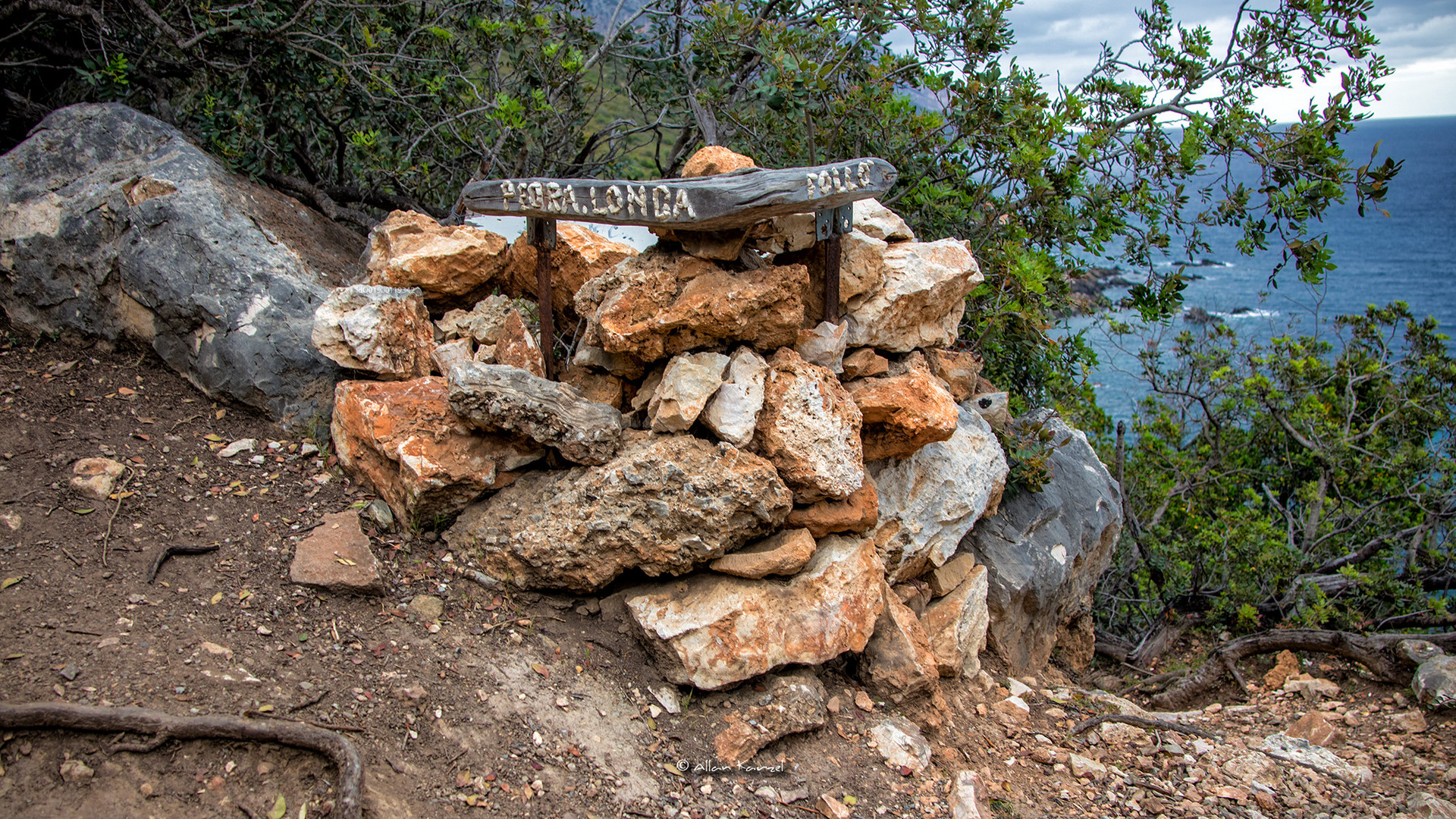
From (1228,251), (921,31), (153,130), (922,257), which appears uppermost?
(921,31)

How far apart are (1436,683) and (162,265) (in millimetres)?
8036

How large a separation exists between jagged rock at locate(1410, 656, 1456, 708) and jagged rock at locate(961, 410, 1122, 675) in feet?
6.57

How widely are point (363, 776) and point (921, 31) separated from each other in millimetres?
6271

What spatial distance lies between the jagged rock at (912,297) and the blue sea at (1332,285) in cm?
417

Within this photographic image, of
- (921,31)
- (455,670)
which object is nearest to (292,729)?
(455,670)

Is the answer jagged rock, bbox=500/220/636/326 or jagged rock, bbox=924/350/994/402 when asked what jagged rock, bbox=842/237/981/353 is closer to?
jagged rock, bbox=924/350/994/402

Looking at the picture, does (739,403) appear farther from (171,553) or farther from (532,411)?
(171,553)

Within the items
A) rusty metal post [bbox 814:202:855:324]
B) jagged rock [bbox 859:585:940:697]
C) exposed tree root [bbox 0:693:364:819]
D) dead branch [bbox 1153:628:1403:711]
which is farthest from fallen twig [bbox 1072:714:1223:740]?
exposed tree root [bbox 0:693:364:819]

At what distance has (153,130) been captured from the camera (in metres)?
5.59

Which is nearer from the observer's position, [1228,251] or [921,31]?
[921,31]

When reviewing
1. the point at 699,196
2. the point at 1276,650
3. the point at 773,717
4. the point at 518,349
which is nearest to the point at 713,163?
the point at 699,196

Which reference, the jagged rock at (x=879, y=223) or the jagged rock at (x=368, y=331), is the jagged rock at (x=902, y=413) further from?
the jagged rock at (x=368, y=331)

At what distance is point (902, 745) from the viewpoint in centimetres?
410

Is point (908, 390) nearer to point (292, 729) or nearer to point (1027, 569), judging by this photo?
point (1027, 569)
